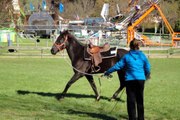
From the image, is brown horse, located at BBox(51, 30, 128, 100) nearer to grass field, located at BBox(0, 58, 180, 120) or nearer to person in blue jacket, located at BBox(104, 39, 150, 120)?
grass field, located at BBox(0, 58, 180, 120)

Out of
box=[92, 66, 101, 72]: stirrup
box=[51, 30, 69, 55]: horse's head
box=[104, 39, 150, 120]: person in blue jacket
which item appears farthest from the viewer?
box=[51, 30, 69, 55]: horse's head

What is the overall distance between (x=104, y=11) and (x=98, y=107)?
5561cm

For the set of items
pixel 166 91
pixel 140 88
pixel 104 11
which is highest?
pixel 104 11

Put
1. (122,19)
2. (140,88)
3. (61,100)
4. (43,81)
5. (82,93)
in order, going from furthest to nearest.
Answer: (122,19) → (43,81) → (82,93) → (61,100) → (140,88)

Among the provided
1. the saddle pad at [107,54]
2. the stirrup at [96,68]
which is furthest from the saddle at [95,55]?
the saddle pad at [107,54]

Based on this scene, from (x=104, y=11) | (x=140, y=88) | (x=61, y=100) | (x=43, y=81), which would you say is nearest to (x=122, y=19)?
(x=104, y=11)

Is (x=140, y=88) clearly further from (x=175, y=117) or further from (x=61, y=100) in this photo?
(x=61, y=100)

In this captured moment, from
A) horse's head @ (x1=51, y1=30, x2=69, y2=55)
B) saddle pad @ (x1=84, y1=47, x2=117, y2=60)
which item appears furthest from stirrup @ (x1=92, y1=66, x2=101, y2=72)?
horse's head @ (x1=51, y1=30, x2=69, y2=55)

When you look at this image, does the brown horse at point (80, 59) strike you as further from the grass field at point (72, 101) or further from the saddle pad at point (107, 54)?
the grass field at point (72, 101)

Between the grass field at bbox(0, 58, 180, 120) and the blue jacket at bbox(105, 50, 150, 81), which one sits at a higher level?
the blue jacket at bbox(105, 50, 150, 81)

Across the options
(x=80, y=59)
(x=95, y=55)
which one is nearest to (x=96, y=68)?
(x=95, y=55)

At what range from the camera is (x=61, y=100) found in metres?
12.6

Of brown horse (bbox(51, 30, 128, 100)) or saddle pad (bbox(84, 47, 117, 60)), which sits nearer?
brown horse (bbox(51, 30, 128, 100))

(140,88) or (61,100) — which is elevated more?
(140,88)
